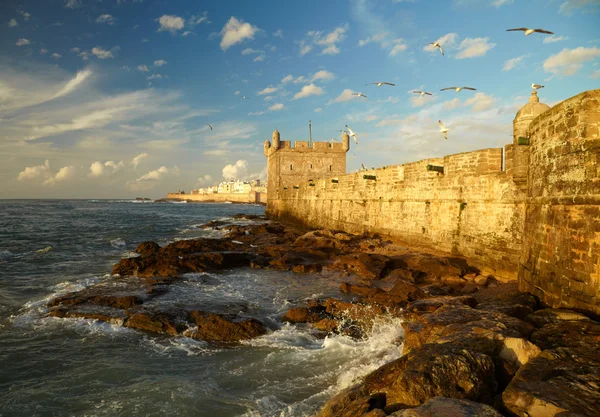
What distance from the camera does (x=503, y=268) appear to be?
385 inches

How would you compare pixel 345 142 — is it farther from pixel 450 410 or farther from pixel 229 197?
pixel 229 197

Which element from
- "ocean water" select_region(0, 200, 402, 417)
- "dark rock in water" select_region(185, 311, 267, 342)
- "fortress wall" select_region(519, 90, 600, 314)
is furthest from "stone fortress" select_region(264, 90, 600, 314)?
"dark rock in water" select_region(185, 311, 267, 342)

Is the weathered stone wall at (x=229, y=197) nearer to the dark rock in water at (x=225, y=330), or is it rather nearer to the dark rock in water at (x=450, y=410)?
the dark rock in water at (x=225, y=330)

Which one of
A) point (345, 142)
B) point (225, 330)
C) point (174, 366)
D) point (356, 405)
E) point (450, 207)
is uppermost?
point (345, 142)

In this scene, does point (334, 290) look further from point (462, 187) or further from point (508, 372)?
point (508, 372)

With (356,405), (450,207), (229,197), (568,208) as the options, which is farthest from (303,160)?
(229,197)

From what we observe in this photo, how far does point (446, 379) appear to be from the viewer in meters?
3.43

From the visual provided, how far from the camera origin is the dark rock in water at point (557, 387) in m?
2.86

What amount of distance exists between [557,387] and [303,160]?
35747 millimetres

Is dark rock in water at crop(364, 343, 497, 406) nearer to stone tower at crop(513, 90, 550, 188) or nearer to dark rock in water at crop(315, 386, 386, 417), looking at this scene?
dark rock in water at crop(315, 386, 386, 417)

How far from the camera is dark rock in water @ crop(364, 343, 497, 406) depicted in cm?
333

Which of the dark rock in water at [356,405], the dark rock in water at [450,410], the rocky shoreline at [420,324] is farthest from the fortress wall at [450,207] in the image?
the dark rock in water at [450,410]

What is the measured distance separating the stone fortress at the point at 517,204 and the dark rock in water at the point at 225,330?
538 centimetres

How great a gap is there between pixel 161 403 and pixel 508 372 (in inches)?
169
